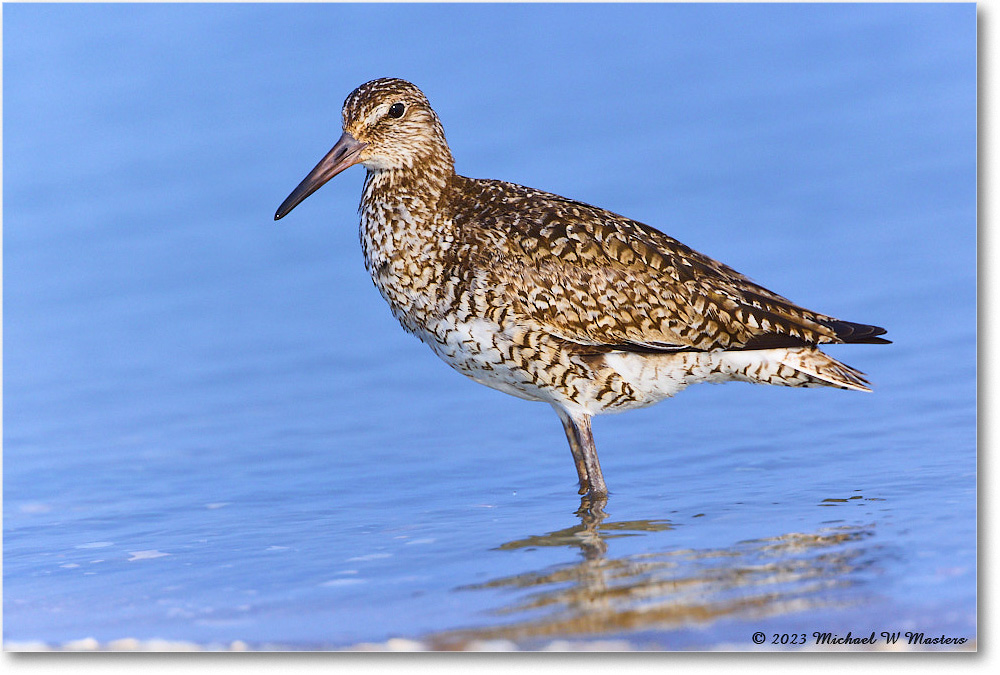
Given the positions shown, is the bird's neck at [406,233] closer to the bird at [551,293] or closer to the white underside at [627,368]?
the bird at [551,293]

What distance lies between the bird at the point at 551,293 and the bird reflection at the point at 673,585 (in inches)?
40.8

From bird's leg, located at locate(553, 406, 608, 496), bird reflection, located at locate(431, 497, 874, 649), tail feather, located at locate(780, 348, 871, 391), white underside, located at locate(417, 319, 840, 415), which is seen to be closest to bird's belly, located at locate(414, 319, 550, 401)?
white underside, located at locate(417, 319, 840, 415)

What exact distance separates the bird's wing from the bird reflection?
3.95 ft

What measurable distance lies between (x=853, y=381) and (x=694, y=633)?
9.08ft

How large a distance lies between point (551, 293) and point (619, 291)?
0.42 m

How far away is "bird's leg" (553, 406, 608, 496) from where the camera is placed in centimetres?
818

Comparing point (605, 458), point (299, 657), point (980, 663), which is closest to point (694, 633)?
point (980, 663)

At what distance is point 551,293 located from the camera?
771 cm

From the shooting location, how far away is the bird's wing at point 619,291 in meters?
7.72

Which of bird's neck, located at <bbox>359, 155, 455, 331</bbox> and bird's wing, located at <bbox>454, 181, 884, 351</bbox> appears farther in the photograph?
bird's neck, located at <bbox>359, 155, 455, 331</bbox>

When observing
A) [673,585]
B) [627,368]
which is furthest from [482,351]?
[673,585]

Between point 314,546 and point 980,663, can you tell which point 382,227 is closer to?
point 314,546

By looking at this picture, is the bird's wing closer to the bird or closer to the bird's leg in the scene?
the bird

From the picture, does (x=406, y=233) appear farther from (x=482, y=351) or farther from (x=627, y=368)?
(x=627, y=368)
